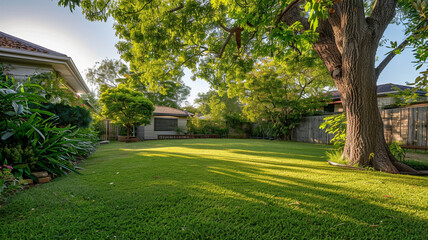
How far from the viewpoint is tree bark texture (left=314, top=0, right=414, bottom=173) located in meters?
3.31

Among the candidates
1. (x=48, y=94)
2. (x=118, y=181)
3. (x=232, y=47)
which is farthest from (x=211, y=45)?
(x=118, y=181)

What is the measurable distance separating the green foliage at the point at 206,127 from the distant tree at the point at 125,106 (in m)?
5.57

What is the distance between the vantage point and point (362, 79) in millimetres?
3373

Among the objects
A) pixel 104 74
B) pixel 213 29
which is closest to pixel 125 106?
pixel 213 29

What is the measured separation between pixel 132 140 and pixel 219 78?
8.91 m

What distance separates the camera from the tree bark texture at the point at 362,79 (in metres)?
3.31

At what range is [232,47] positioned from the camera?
6.59 metres

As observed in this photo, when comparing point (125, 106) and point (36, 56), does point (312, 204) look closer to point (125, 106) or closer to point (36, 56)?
point (36, 56)

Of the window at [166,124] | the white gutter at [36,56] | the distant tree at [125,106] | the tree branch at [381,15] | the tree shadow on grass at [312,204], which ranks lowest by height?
the tree shadow on grass at [312,204]

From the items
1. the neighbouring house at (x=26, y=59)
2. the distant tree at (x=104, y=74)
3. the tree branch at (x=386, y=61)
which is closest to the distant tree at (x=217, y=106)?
the distant tree at (x=104, y=74)

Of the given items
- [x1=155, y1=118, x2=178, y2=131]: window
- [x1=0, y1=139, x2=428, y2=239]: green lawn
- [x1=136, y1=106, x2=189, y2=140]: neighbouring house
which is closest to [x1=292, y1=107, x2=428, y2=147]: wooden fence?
[x1=0, y1=139, x2=428, y2=239]: green lawn

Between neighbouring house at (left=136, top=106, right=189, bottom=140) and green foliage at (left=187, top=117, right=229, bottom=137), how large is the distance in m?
0.89

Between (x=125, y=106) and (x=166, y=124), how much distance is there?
5.52 metres

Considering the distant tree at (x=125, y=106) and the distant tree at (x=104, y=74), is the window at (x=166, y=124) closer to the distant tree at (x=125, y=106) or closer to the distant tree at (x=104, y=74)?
the distant tree at (x=125, y=106)
